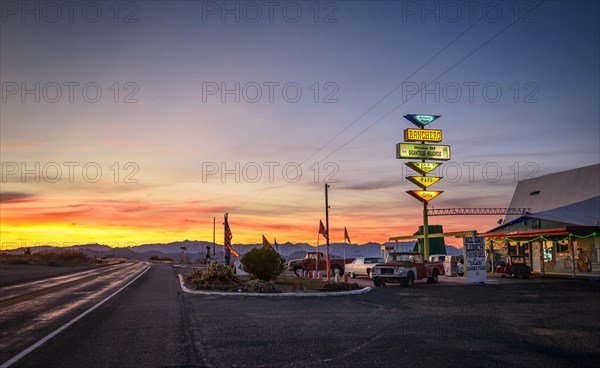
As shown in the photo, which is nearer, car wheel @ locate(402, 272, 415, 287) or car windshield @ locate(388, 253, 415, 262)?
car wheel @ locate(402, 272, 415, 287)

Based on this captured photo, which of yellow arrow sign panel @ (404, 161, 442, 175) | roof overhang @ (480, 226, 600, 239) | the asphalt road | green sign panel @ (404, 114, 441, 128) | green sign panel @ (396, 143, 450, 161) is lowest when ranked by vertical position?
the asphalt road

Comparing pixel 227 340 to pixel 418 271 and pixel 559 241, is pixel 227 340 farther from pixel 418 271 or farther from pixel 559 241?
pixel 559 241

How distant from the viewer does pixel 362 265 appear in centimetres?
3828

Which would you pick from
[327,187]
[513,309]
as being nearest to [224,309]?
[513,309]

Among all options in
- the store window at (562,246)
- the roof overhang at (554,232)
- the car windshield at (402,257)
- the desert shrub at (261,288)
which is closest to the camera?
the desert shrub at (261,288)

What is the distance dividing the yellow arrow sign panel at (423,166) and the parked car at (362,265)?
32.4ft

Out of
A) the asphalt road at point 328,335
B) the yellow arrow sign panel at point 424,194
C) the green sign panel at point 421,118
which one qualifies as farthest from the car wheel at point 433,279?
the green sign panel at point 421,118

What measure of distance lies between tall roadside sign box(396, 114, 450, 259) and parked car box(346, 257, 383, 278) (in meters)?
6.73

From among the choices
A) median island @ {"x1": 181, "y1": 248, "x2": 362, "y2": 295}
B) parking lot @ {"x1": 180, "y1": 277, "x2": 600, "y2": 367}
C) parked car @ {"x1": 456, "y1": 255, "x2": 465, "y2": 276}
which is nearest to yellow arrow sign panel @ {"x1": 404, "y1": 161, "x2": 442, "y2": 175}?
parked car @ {"x1": 456, "y1": 255, "x2": 465, "y2": 276}

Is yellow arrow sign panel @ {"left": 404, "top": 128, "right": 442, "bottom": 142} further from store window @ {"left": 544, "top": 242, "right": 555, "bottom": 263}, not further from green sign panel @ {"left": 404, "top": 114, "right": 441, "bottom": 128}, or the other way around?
store window @ {"left": 544, "top": 242, "right": 555, "bottom": 263}

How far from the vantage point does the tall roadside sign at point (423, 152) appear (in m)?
42.9

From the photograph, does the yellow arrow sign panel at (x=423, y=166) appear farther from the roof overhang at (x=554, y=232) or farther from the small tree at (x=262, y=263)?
the small tree at (x=262, y=263)

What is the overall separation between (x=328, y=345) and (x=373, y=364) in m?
1.91

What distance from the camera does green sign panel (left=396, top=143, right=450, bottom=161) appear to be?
4281cm
